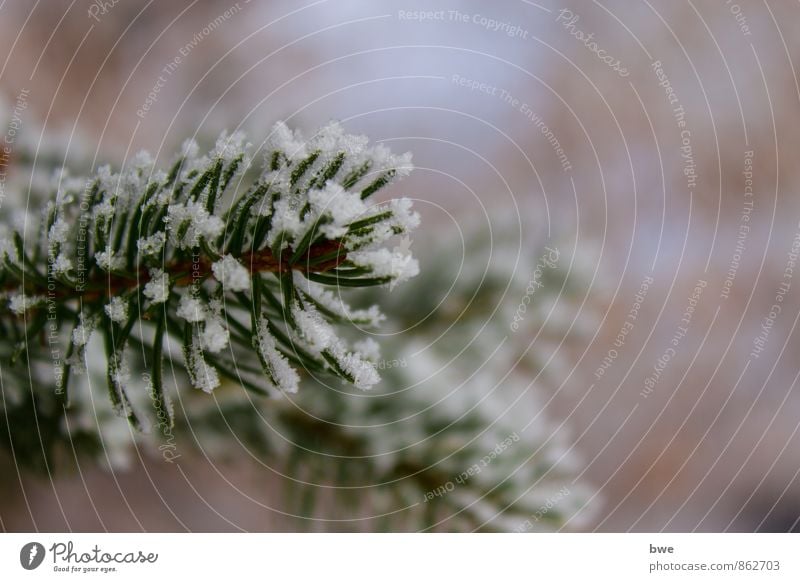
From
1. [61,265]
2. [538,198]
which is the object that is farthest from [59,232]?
[538,198]

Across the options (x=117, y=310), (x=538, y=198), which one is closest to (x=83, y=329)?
(x=117, y=310)

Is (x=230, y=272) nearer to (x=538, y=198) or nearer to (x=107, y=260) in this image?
(x=107, y=260)

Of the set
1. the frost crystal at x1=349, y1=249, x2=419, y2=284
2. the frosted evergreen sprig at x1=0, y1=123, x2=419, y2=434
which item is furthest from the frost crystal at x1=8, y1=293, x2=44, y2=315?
the frost crystal at x1=349, y1=249, x2=419, y2=284

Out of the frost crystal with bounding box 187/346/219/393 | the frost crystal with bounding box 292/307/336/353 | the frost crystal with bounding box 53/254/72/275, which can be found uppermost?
the frost crystal with bounding box 53/254/72/275

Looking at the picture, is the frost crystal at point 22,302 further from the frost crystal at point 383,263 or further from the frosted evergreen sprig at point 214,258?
the frost crystal at point 383,263

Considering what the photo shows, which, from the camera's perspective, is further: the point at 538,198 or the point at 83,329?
the point at 538,198

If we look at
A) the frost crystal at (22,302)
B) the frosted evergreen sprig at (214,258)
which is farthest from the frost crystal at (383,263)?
the frost crystal at (22,302)

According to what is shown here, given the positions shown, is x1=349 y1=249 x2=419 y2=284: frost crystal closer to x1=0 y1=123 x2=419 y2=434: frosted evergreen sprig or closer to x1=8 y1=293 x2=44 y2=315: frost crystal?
x1=0 y1=123 x2=419 y2=434: frosted evergreen sprig
